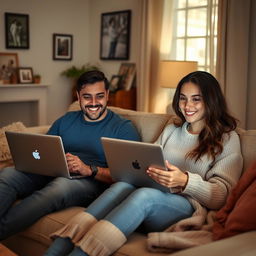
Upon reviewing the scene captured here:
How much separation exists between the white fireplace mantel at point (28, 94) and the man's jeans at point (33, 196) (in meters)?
2.91

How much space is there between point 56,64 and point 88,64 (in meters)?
0.45

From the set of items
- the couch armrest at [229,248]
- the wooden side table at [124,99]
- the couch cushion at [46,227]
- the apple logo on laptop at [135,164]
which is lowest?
the couch cushion at [46,227]

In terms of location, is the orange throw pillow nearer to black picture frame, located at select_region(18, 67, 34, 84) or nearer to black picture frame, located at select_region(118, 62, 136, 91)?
black picture frame, located at select_region(118, 62, 136, 91)

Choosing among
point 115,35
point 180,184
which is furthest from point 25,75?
point 180,184

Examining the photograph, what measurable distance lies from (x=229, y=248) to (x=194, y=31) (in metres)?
3.53

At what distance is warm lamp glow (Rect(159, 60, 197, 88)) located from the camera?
4.10 meters

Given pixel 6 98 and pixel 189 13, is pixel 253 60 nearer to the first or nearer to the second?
pixel 189 13

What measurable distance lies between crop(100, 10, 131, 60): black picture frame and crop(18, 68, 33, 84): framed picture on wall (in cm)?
95

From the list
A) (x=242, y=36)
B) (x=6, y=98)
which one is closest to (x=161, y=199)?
(x=242, y=36)

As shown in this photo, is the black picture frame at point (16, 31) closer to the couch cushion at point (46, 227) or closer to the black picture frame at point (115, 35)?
the black picture frame at point (115, 35)

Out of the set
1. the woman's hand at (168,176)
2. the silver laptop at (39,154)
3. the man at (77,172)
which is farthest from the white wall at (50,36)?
the woman's hand at (168,176)

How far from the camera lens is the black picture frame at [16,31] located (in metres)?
5.11

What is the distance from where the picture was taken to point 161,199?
1786 millimetres

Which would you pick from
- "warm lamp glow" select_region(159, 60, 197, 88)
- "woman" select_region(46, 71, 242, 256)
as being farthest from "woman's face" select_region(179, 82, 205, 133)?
"warm lamp glow" select_region(159, 60, 197, 88)
